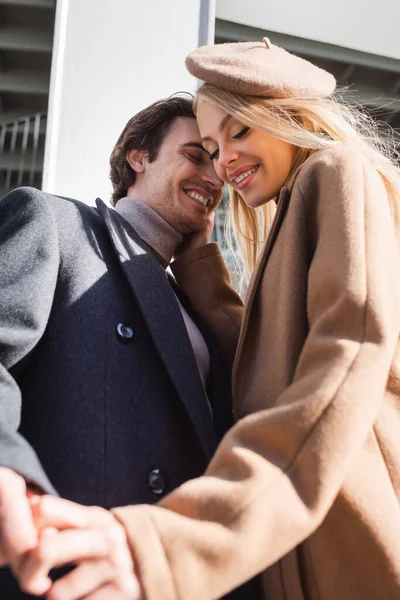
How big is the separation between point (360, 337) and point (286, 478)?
0.75 feet

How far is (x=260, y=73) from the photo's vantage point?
4.46 feet

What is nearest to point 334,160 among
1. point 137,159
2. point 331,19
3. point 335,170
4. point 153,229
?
point 335,170

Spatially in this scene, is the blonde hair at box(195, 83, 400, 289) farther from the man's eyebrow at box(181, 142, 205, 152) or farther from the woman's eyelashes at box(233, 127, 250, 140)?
the man's eyebrow at box(181, 142, 205, 152)

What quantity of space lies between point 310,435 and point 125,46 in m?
2.82

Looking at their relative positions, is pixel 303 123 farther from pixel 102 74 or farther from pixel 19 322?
pixel 102 74

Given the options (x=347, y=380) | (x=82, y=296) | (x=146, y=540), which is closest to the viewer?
(x=146, y=540)

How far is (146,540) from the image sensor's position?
0.67m

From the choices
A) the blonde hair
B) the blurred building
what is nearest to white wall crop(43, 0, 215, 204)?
the blurred building

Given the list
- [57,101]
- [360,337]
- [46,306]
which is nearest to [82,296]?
[46,306]

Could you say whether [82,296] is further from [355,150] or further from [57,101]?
[57,101]

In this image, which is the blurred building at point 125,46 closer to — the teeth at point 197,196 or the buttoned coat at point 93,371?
the teeth at point 197,196

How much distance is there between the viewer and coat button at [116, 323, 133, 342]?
3.94 feet

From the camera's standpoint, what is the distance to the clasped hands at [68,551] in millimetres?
640

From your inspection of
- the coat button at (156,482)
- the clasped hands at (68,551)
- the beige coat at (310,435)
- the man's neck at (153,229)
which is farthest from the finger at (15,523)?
the man's neck at (153,229)
